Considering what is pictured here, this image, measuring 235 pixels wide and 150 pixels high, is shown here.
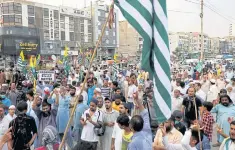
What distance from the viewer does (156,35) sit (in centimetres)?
336

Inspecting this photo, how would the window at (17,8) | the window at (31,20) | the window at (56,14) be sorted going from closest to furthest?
the window at (17,8) < the window at (31,20) < the window at (56,14)

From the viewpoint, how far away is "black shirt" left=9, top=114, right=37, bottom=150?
16.4 ft

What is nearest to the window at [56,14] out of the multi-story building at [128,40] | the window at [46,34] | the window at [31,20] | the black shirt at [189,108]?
the window at [46,34]

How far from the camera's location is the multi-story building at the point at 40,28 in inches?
1983

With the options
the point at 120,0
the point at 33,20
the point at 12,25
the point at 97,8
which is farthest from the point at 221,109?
the point at 97,8

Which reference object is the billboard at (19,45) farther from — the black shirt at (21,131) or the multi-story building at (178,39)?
the multi-story building at (178,39)

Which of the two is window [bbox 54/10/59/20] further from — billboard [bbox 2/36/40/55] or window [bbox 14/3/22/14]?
billboard [bbox 2/36/40/55]

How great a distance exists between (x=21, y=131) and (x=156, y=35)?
2879 mm

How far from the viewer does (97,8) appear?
73500mm

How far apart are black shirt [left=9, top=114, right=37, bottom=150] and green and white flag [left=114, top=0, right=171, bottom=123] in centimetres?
256

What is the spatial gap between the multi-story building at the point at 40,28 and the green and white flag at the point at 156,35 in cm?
4436

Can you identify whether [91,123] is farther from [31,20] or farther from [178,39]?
[178,39]

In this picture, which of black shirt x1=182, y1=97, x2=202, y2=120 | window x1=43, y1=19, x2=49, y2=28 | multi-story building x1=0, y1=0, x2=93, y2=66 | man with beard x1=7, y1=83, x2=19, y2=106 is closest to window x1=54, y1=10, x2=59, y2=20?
multi-story building x1=0, y1=0, x2=93, y2=66

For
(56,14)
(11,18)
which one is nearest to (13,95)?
(11,18)
